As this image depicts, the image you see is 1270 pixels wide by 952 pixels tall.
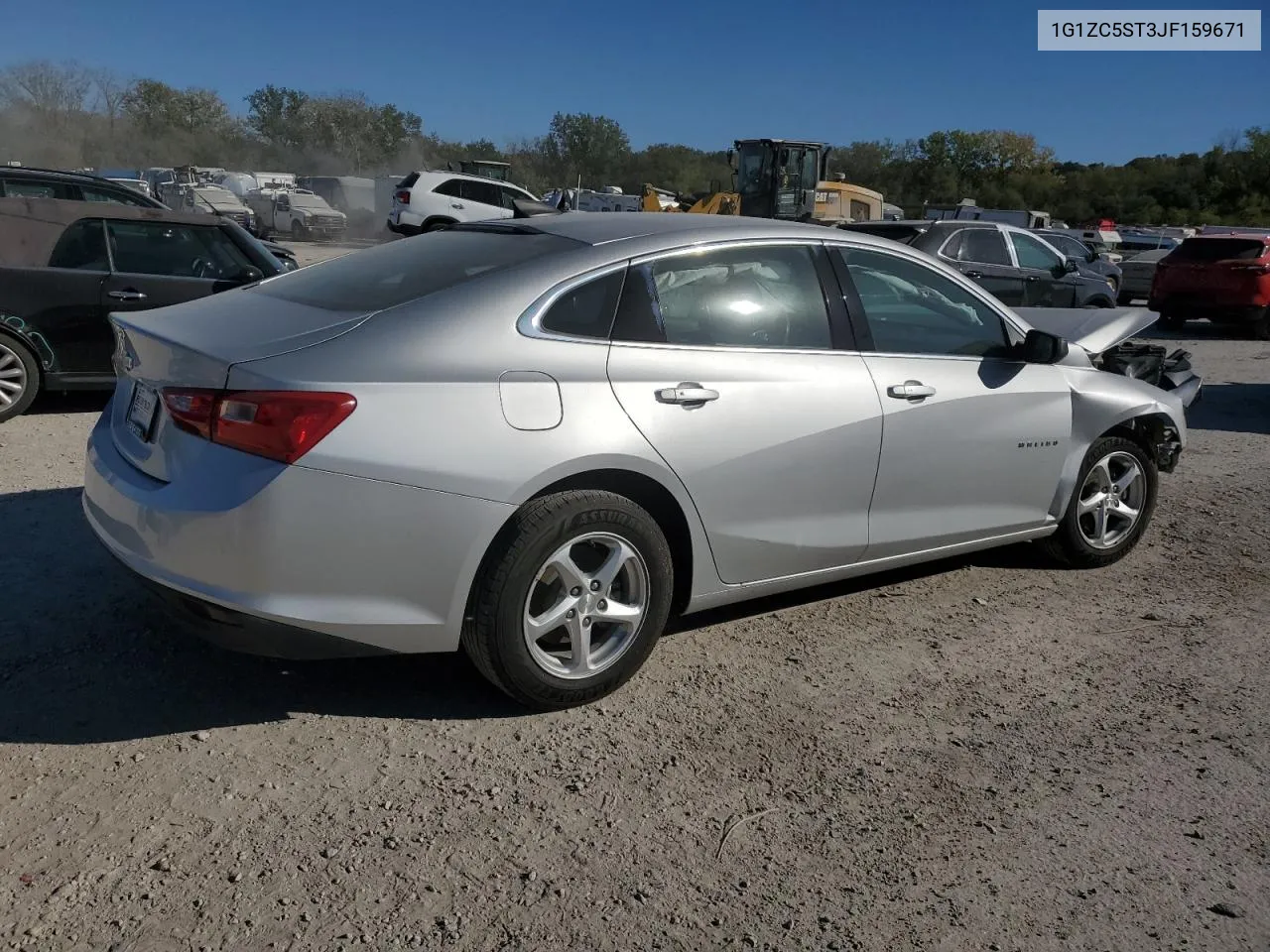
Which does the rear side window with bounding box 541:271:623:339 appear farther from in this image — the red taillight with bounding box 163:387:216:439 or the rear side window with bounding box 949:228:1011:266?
the rear side window with bounding box 949:228:1011:266

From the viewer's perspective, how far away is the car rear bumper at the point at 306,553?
300 cm

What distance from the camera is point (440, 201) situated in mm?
28391

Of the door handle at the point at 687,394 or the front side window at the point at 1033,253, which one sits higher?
the front side window at the point at 1033,253

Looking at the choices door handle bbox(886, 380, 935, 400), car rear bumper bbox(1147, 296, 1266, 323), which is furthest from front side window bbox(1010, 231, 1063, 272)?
door handle bbox(886, 380, 935, 400)

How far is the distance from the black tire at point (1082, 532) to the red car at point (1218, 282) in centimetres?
1286

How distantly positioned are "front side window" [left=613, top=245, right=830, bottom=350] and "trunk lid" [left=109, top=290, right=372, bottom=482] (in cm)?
94

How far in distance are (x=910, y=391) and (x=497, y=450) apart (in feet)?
6.02

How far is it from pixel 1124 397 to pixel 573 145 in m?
76.8

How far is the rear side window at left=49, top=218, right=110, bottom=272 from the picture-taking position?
7.38m

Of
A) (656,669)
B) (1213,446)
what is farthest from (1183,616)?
(1213,446)

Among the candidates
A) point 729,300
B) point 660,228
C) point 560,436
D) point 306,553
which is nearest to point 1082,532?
point 729,300

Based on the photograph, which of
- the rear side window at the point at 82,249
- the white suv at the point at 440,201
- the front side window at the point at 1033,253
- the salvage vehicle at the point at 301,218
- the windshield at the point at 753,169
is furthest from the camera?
the salvage vehicle at the point at 301,218

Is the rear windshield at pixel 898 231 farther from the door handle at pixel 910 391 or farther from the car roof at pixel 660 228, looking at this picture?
the door handle at pixel 910 391

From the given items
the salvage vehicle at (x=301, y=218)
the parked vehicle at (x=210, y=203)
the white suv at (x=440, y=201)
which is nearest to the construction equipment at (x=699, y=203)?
the white suv at (x=440, y=201)
